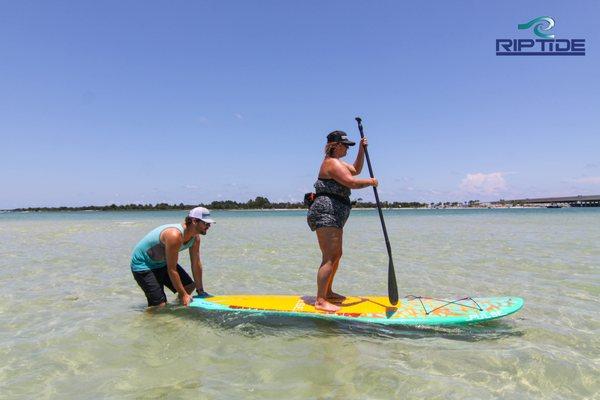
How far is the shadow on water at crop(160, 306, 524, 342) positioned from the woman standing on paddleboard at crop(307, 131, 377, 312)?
0.34m

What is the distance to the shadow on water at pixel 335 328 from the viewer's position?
5.01 meters

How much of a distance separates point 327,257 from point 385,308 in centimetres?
106

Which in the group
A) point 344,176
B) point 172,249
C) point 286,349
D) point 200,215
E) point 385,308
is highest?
point 344,176

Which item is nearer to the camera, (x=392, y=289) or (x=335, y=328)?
(x=335, y=328)

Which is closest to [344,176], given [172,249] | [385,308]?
[385,308]

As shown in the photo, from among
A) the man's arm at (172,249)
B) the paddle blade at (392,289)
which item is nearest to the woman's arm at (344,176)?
the paddle blade at (392,289)

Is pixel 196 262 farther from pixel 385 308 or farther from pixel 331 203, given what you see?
pixel 385 308

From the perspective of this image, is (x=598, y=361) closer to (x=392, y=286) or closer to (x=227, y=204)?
(x=392, y=286)

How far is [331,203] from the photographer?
17.9ft

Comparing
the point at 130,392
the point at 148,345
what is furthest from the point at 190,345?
the point at 130,392

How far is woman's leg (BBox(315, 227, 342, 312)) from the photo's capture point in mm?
5426

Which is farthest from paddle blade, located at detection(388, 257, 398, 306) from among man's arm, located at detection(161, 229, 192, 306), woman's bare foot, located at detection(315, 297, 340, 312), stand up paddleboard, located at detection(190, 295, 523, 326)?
man's arm, located at detection(161, 229, 192, 306)

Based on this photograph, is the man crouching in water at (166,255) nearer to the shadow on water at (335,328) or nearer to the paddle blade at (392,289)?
the shadow on water at (335,328)

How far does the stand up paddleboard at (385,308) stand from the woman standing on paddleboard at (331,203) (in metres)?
0.28
